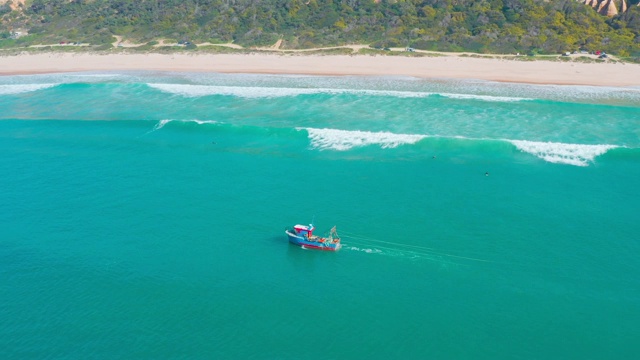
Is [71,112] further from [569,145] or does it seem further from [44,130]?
[569,145]

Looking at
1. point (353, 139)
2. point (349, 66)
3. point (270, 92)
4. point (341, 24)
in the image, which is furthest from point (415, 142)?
point (341, 24)

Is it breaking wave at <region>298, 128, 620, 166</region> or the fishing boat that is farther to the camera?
breaking wave at <region>298, 128, 620, 166</region>

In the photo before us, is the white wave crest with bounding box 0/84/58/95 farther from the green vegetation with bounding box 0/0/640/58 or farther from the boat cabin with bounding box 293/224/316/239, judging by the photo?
the boat cabin with bounding box 293/224/316/239

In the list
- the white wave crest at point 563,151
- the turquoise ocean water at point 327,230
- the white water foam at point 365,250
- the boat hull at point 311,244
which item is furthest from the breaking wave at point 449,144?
the white water foam at point 365,250

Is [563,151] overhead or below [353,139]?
below

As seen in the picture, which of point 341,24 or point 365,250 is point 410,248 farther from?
point 341,24

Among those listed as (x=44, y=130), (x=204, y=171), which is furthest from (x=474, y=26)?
(x=44, y=130)

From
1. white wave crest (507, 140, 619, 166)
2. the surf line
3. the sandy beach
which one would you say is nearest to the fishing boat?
the surf line
